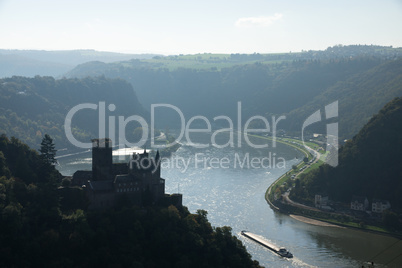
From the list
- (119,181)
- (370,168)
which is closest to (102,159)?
(119,181)

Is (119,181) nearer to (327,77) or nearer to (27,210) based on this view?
(27,210)

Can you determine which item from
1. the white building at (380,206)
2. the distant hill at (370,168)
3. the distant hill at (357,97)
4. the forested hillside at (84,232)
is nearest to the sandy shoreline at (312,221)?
the distant hill at (370,168)

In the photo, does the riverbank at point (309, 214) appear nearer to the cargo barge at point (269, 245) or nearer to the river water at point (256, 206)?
the river water at point (256, 206)

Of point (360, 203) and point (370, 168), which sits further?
point (370, 168)

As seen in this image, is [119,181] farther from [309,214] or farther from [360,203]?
[360,203]

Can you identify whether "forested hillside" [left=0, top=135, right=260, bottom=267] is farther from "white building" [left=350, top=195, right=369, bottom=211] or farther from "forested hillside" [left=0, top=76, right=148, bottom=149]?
"forested hillside" [left=0, top=76, right=148, bottom=149]

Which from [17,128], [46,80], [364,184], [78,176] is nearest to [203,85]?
[46,80]
